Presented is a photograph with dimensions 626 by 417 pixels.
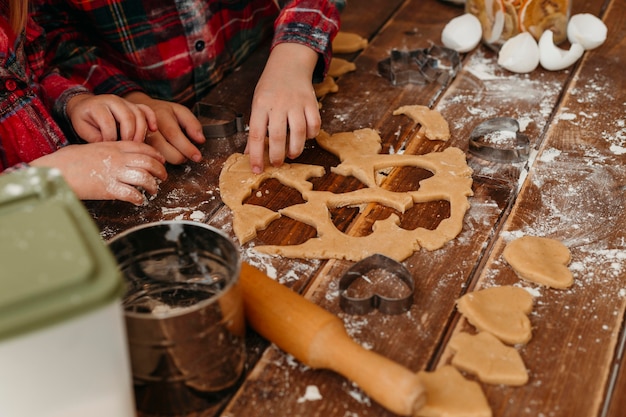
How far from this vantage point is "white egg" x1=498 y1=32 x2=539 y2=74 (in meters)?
1.48

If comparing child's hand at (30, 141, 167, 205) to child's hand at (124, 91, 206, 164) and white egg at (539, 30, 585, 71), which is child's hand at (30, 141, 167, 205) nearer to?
child's hand at (124, 91, 206, 164)

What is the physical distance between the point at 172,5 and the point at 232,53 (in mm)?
217

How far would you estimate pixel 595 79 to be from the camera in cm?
149

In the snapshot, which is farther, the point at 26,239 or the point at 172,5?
the point at 172,5

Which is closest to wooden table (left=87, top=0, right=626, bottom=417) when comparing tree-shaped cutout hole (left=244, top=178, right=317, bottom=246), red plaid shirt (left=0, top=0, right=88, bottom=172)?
tree-shaped cutout hole (left=244, top=178, right=317, bottom=246)

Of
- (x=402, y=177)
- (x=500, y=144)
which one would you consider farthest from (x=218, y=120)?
(x=500, y=144)

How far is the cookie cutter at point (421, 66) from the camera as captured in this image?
1.47 metres

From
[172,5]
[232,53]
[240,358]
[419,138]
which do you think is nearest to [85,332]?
[240,358]

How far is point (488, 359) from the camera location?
32.2 inches

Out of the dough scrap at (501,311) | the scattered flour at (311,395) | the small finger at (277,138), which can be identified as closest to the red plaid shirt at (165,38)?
the small finger at (277,138)

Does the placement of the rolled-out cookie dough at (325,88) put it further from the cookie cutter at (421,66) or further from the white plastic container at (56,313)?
the white plastic container at (56,313)

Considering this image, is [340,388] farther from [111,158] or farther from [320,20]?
[320,20]

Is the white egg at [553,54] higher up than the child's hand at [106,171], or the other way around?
the child's hand at [106,171]

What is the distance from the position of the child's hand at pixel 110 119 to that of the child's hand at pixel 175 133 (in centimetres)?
3
